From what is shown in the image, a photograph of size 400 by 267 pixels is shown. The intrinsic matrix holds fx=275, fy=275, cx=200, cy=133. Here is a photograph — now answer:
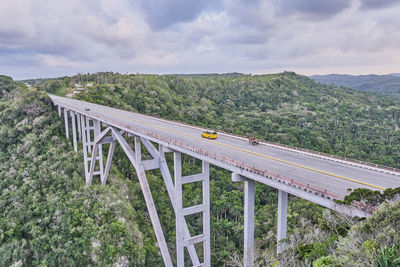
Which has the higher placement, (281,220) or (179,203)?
(281,220)

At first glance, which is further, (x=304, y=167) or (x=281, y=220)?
(x=304, y=167)

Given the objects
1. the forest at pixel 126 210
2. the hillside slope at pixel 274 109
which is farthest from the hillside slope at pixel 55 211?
the hillside slope at pixel 274 109

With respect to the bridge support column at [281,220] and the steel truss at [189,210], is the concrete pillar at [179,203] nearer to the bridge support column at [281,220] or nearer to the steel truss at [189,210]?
the steel truss at [189,210]

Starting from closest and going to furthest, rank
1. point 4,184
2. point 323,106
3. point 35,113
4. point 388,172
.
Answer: point 388,172, point 4,184, point 35,113, point 323,106

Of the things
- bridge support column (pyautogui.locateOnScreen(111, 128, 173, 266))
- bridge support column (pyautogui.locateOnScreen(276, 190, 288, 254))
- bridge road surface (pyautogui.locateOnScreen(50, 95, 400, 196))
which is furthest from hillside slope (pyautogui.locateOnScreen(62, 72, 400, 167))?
bridge support column (pyautogui.locateOnScreen(276, 190, 288, 254))

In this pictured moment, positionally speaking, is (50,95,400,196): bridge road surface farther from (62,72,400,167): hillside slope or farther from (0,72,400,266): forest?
(62,72,400,167): hillside slope

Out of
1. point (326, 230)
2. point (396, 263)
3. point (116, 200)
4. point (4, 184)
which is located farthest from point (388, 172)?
point (4, 184)

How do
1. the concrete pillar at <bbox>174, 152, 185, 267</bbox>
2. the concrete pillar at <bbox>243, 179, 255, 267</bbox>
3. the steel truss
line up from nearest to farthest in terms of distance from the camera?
the steel truss, the concrete pillar at <bbox>243, 179, 255, 267</bbox>, the concrete pillar at <bbox>174, 152, 185, 267</bbox>

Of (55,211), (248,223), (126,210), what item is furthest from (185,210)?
(55,211)

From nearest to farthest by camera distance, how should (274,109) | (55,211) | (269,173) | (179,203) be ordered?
(269,173)
(179,203)
(55,211)
(274,109)

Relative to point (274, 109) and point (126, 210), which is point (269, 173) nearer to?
point (126, 210)

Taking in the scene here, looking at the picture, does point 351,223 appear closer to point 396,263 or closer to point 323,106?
point 396,263
